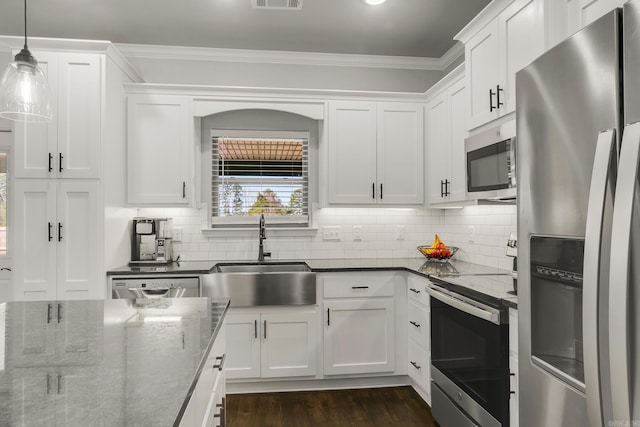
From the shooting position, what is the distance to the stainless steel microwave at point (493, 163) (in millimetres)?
2029

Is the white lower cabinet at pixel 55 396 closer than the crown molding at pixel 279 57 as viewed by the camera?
Yes

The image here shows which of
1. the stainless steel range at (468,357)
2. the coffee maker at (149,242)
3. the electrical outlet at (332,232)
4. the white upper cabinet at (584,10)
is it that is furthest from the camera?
the electrical outlet at (332,232)

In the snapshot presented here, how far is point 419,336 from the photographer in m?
2.94

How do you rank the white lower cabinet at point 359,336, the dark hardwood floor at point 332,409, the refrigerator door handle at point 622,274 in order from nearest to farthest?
the refrigerator door handle at point 622,274 → the dark hardwood floor at point 332,409 → the white lower cabinet at point 359,336

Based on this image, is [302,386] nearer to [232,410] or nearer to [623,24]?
[232,410]

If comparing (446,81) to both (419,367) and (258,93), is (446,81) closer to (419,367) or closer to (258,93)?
(258,93)

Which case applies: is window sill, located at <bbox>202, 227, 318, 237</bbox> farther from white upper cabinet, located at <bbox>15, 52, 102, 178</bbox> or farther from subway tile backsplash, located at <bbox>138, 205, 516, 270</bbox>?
white upper cabinet, located at <bbox>15, 52, 102, 178</bbox>

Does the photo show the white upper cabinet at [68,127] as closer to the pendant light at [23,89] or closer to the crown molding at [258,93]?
the crown molding at [258,93]

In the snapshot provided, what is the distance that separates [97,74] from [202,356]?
2.66 m

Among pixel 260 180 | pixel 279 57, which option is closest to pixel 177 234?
pixel 260 180

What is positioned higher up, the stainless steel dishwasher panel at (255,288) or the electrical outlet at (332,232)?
the electrical outlet at (332,232)

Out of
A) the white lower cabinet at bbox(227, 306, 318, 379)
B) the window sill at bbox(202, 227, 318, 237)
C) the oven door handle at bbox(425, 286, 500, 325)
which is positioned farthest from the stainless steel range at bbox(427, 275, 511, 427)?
the window sill at bbox(202, 227, 318, 237)

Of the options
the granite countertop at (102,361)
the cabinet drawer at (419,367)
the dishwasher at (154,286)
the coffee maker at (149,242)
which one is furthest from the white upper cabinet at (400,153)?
the granite countertop at (102,361)

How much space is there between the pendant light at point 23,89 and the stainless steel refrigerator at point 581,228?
171cm
